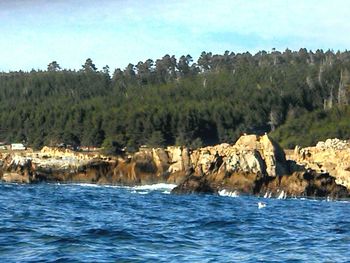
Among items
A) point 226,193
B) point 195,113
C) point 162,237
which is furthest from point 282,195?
point 195,113

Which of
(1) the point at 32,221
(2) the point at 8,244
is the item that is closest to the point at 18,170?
(1) the point at 32,221

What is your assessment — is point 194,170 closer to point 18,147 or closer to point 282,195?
point 282,195

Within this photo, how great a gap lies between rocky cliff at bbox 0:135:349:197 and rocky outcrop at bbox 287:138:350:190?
266 centimetres

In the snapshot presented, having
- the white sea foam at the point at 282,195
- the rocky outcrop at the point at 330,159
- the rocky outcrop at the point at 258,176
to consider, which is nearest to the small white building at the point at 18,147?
the rocky outcrop at the point at 258,176

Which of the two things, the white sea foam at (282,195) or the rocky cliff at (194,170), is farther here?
the rocky cliff at (194,170)

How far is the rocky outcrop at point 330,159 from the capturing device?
84375 millimetres

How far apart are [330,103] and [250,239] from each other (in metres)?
136

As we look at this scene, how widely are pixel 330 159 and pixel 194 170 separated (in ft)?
55.7

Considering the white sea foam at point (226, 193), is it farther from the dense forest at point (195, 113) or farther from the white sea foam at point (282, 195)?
the dense forest at point (195, 113)

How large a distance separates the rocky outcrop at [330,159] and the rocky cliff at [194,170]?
266 centimetres

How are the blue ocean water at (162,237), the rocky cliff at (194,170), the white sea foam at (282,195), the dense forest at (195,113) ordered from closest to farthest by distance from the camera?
the blue ocean water at (162,237), the white sea foam at (282,195), the rocky cliff at (194,170), the dense forest at (195,113)

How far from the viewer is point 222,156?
85562 millimetres

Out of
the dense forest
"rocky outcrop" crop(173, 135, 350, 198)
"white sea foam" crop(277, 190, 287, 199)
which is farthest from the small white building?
"white sea foam" crop(277, 190, 287, 199)

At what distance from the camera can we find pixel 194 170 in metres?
87.0
